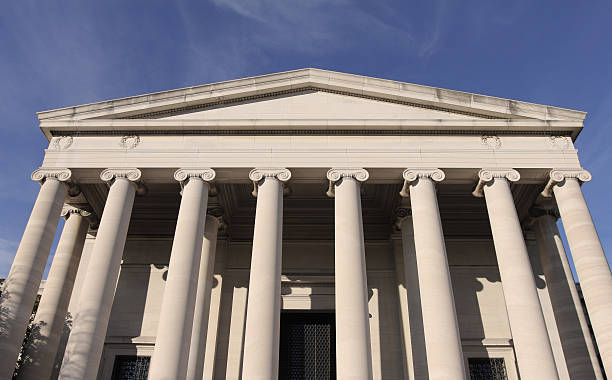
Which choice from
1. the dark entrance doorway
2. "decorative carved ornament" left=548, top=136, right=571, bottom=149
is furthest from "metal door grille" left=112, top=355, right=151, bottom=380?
"decorative carved ornament" left=548, top=136, right=571, bottom=149

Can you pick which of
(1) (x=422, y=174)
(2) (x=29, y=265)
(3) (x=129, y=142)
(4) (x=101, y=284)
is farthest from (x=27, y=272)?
(1) (x=422, y=174)

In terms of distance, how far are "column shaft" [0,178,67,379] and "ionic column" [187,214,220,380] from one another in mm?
7835

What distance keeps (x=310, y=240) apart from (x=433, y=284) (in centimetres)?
1222

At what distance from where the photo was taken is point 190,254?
953 inches

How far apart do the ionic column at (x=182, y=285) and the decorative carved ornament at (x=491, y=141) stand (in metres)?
14.7

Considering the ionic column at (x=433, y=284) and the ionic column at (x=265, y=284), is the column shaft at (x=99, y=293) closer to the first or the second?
the ionic column at (x=265, y=284)

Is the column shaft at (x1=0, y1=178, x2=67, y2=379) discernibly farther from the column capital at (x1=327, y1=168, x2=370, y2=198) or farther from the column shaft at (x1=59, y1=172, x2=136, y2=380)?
the column capital at (x1=327, y1=168, x2=370, y2=198)

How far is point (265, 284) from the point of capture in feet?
75.9

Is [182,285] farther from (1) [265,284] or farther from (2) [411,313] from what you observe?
(2) [411,313]

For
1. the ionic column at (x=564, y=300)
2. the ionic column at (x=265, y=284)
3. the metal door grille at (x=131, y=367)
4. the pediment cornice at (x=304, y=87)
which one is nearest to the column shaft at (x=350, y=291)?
the ionic column at (x=265, y=284)

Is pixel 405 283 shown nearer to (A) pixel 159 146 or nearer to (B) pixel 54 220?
(A) pixel 159 146

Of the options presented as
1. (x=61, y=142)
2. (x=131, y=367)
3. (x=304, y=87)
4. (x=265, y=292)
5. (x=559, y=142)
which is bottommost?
(x=131, y=367)

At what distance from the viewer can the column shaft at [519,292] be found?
2145cm

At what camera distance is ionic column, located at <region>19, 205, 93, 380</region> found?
83.5ft
